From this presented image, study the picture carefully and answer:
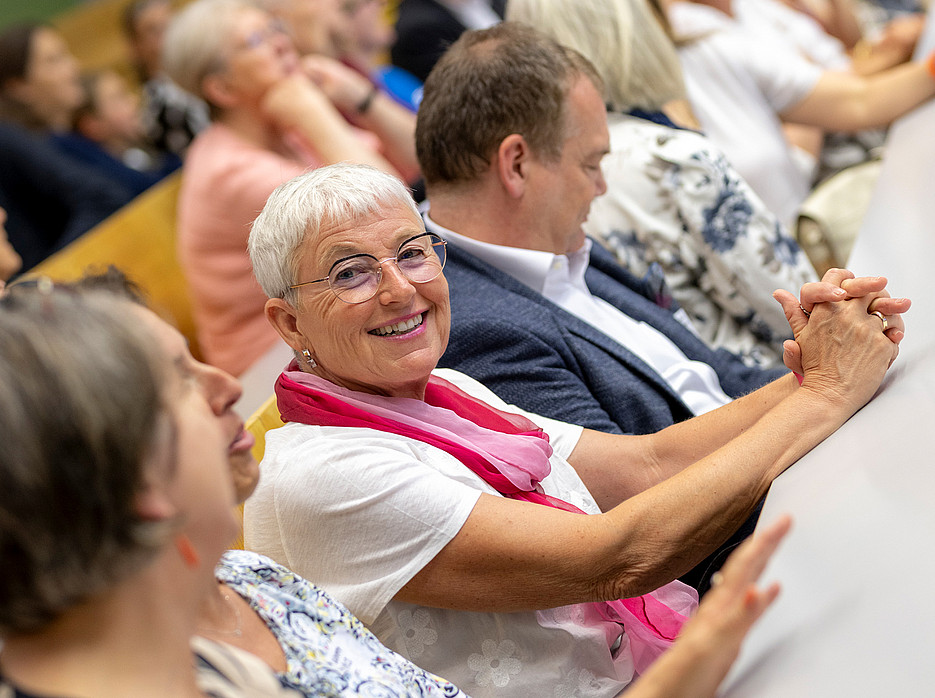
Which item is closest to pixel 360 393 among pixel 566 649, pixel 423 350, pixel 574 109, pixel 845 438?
pixel 423 350

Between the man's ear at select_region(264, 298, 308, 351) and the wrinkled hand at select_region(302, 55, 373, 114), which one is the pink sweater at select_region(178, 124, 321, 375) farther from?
the man's ear at select_region(264, 298, 308, 351)

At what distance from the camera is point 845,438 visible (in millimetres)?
1219

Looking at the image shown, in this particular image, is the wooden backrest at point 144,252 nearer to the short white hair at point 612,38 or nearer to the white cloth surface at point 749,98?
the short white hair at point 612,38

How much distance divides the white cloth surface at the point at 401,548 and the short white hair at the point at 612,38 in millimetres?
1310

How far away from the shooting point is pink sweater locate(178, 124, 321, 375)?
2752 mm

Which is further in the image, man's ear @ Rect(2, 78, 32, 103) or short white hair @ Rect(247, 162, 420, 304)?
man's ear @ Rect(2, 78, 32, 103)

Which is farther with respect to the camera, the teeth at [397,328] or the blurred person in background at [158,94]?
the blurred person in background at [158,94]

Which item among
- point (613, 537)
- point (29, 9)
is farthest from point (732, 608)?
point (29, 9)

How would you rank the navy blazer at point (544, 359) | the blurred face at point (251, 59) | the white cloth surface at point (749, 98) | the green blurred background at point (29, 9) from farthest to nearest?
the green blurred background at point (29, 9), the blurred face at point (251, 59), the white cloth surface at point (749, 98), the navy blazer at point (544, 359)

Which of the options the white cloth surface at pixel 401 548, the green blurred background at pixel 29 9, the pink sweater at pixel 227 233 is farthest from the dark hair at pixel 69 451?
the green blurred background at pixel 29 9

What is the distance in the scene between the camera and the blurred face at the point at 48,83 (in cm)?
420

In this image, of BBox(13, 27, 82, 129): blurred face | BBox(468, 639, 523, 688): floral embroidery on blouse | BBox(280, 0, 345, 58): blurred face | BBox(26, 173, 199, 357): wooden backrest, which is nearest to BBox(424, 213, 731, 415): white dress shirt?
BBox(468, 639, 523, 688): floral embroidery on blouse

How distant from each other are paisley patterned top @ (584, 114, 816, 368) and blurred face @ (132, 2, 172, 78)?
3.85m

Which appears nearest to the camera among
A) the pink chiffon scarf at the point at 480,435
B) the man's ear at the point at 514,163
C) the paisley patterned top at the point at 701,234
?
the pink chiffon scarf at the point at 480,435
